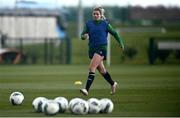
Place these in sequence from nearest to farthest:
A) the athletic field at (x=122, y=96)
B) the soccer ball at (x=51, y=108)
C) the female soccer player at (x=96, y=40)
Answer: the soccer ball at (x=51, y=108) → the athletic field at (x=122, y=96) → the female soccer player at (x=96, y=40)

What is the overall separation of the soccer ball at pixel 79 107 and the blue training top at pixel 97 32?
4.48m

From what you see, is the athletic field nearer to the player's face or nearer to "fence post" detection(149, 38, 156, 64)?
the player's face

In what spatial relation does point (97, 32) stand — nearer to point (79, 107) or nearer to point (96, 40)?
point (96, 40)

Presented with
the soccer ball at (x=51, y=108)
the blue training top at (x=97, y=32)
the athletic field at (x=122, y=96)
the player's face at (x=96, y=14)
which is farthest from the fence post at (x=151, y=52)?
the soccer ball at (x=51, y=108)

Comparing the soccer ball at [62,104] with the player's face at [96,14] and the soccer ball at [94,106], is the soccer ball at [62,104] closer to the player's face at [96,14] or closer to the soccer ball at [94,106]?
the soccer ball at [94,106]

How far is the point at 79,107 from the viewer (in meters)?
15.2

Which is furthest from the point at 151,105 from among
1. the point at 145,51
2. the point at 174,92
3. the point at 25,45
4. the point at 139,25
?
the point at 139,25

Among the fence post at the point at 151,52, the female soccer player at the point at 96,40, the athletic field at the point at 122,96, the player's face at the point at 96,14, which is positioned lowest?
the fence post at the point at 151,52

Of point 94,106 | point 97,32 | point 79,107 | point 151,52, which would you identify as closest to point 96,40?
point 97,32

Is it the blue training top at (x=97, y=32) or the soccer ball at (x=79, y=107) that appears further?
the blue training top at (x=97, y=32)

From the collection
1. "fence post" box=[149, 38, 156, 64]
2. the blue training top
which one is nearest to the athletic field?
the blue training top

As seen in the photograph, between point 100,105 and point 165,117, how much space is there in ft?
4.49

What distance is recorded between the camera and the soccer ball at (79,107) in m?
15.2

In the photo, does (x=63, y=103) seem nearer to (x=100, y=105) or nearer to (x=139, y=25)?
(x=100, y=105)
